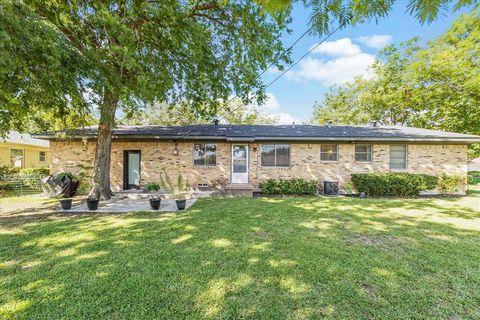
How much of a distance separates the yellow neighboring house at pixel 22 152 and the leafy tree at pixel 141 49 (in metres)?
13.3

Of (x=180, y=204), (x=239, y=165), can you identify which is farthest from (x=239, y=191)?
(x=180, y=204)

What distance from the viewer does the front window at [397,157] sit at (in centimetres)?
1100

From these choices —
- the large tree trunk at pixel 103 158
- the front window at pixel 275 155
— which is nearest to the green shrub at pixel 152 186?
the large tree trunk at pixel 103 158

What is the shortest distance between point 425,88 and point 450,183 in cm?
917

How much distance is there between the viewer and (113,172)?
10930mm

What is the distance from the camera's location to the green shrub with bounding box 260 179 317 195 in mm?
10406

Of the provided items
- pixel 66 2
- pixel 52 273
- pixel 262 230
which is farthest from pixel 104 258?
pixel 66 2

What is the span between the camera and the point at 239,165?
11.1 m

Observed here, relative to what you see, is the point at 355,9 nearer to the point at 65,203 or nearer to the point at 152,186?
the point at 65,203

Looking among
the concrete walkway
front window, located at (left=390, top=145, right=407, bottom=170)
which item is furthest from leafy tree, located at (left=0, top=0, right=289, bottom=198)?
front window, located at (left=390, top=145, right=407, bottom=170)

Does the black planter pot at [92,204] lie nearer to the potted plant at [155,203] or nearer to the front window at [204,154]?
the potted plant at [155,203]

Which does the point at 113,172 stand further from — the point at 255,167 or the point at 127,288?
the point at 127,288

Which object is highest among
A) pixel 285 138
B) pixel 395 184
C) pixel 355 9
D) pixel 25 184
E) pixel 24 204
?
pixel 355 9

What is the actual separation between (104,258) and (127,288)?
120cm
